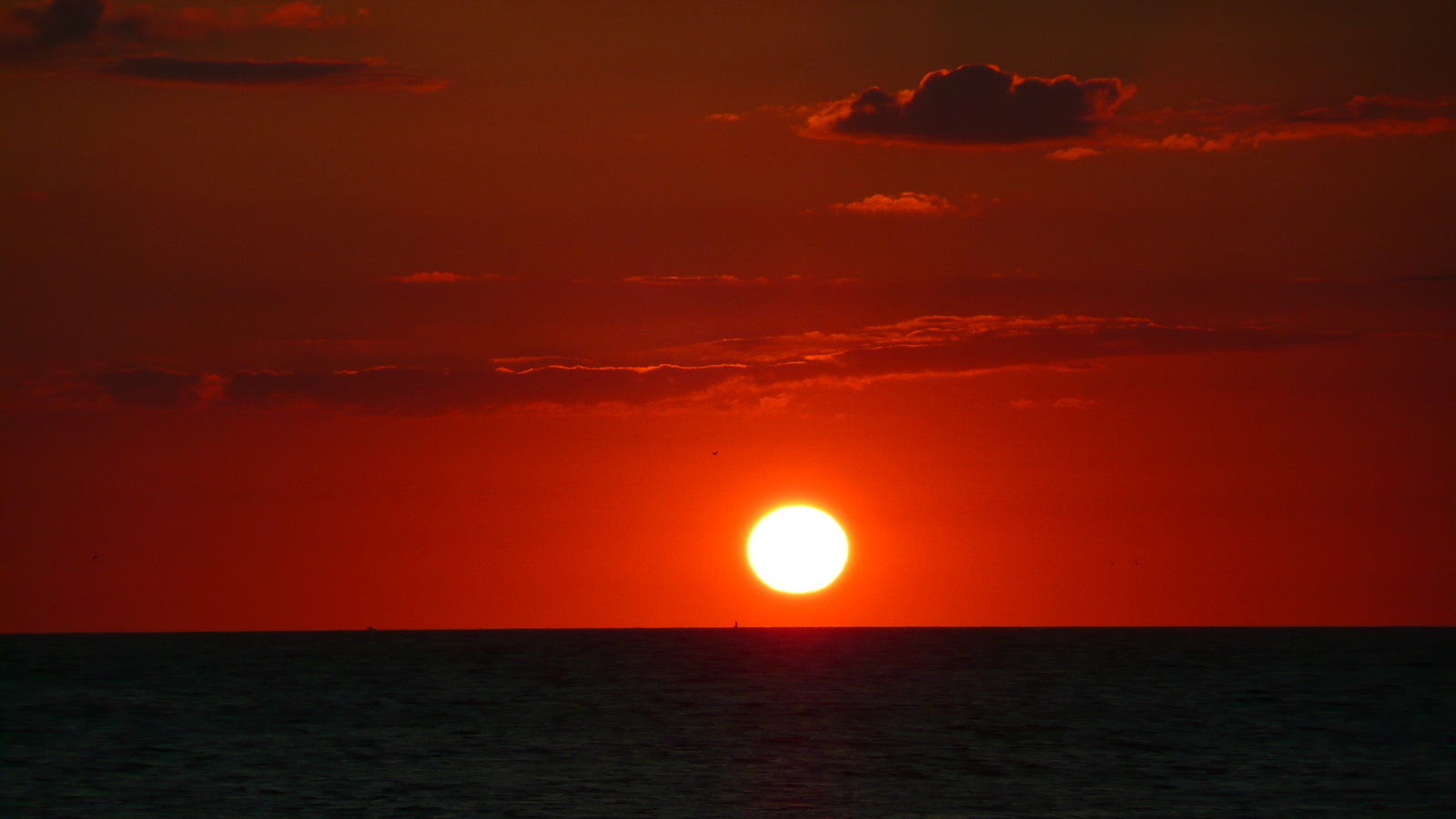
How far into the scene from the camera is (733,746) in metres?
72.4

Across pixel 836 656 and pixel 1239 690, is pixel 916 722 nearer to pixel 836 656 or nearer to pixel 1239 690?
pixel 1239 690

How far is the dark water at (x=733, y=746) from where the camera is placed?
178 feet

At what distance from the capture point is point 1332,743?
76.2m

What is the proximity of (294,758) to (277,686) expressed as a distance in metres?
64.7

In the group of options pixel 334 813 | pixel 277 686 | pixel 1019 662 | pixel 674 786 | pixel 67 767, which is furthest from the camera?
pixel 1019 662

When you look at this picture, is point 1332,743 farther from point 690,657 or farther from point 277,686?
point 690,657

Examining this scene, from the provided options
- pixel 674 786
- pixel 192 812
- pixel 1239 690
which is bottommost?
pixel 192 812

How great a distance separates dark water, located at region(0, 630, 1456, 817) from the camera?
178 feet

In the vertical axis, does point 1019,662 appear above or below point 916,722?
above

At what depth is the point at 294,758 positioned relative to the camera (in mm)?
68188

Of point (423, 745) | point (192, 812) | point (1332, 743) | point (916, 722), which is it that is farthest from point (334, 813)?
point (1332, 743)

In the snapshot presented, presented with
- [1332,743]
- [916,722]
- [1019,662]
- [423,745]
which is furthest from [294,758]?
[1019,662]

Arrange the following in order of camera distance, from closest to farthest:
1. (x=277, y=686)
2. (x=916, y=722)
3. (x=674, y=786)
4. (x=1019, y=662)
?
(x=674, y=786), (x=916, y=722), (x=277, y=686), (x=1019, y=662)

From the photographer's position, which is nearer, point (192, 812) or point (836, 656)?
point (192, 812)
